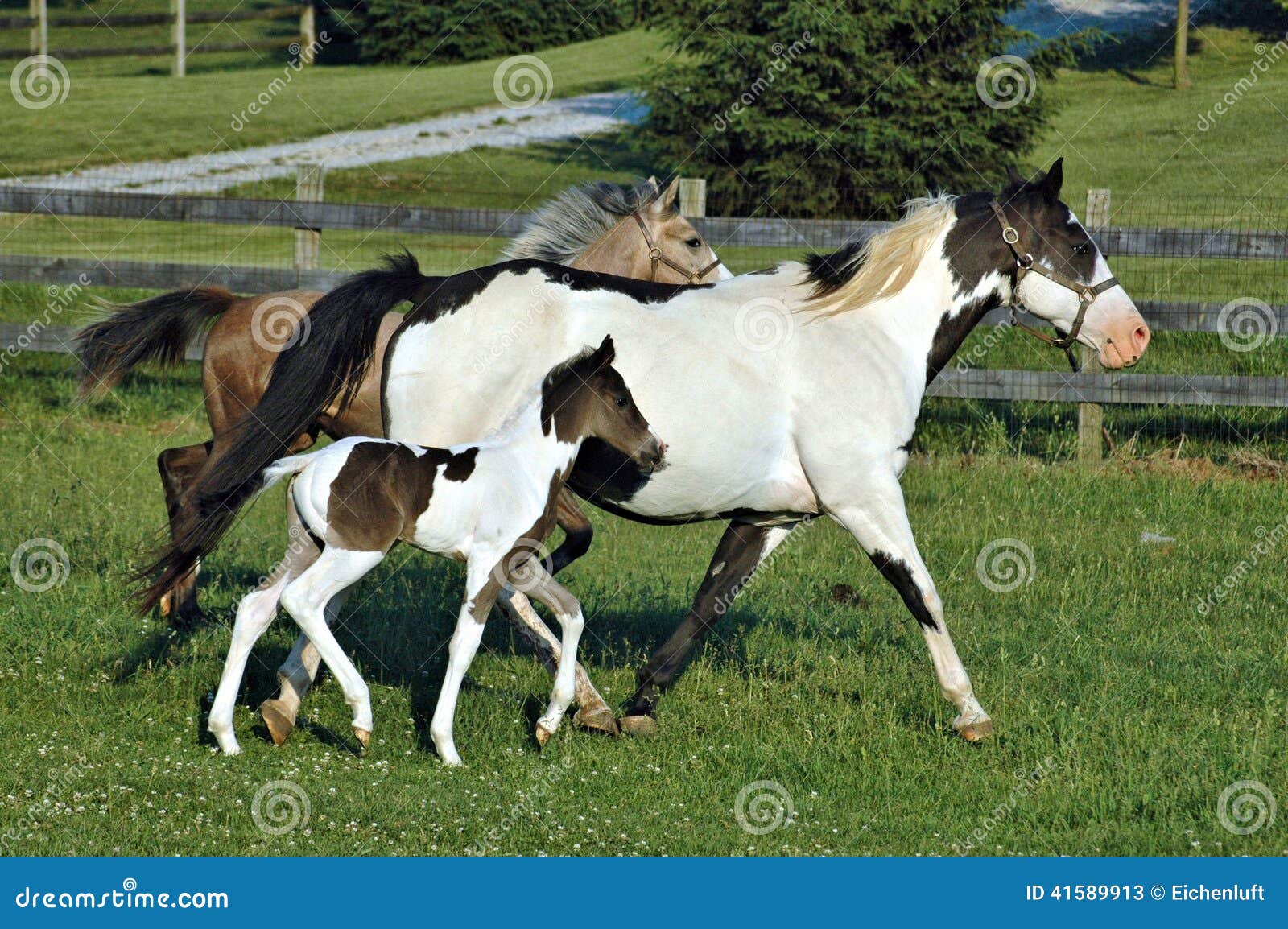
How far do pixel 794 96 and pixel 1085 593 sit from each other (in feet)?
51.2

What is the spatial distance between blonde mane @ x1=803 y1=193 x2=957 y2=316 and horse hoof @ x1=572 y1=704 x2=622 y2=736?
193 cm

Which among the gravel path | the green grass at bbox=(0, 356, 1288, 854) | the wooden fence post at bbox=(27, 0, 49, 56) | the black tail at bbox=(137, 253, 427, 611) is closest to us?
the green grass at bbox=(0, 356, 1288, 854)

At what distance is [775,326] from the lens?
5.88 meters

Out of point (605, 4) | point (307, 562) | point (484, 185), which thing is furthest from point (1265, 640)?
point (605, 4)

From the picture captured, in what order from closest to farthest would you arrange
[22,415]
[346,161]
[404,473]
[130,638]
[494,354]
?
[404,473]
[494,354]
[130,638]
[22,415]
[346,161]

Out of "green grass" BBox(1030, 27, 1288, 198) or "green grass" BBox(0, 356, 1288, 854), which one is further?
"green grass" BBox(1030, 27, 1288, 198)

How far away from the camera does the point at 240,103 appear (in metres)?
37.8

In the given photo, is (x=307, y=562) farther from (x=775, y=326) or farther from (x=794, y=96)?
(x=794, y=96)

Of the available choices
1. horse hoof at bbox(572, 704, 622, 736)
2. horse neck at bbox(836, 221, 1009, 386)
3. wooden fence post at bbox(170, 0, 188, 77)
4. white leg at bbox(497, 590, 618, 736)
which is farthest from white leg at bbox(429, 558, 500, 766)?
wooden fence post at bbox(170, 0, 188, 77)

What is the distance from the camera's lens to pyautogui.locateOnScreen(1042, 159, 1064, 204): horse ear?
5.95 metres

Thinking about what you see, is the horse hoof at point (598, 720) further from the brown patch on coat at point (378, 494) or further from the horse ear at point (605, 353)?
the horse ear at point (605, 353)

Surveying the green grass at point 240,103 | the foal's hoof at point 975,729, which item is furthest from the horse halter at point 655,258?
the green grass at point 240,103

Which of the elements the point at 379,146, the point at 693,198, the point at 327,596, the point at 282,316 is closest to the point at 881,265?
the point at 327,596

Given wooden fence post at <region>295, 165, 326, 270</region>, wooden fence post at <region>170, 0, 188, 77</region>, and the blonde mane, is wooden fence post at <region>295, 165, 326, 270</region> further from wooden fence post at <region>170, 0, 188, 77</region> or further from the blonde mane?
wooden fence post at <region>170, 0, 188, 77</region>
